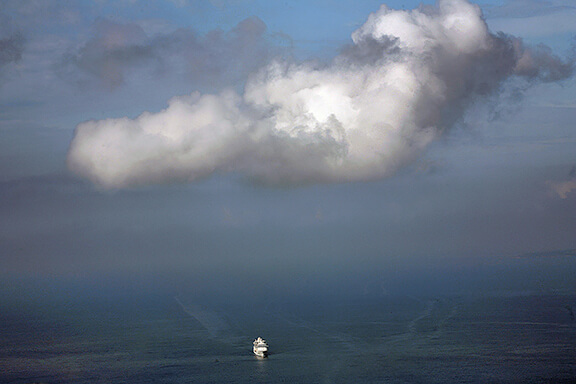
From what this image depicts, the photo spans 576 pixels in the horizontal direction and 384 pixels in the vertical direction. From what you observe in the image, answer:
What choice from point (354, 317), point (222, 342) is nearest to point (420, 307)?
point (354, 317)

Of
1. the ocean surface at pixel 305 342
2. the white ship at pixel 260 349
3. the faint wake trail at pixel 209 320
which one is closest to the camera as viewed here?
the ocean surface at pixel 305 342

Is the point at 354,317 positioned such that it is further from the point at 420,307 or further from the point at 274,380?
the point at 274,380

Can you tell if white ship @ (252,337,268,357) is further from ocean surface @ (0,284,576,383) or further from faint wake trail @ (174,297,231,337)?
faint wake trail @ (174,297,231,337)

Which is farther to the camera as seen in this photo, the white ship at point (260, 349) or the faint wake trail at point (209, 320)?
the faint wake trail at point (209, 320)

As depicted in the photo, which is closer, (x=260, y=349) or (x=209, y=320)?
(x=260, y=349)

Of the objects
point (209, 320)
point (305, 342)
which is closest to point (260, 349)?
point (305, 342)

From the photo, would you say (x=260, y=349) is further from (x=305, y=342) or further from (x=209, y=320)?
(x=209, y=320)

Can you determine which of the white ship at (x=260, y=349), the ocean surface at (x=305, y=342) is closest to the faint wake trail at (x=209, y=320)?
the ocean surface at (x=305, y=342)

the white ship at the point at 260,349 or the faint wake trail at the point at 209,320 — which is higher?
the faint wake trail at the point at 209,320

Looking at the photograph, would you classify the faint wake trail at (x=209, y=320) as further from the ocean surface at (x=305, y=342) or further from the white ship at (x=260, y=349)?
the white ship at (x=260, y=349)
